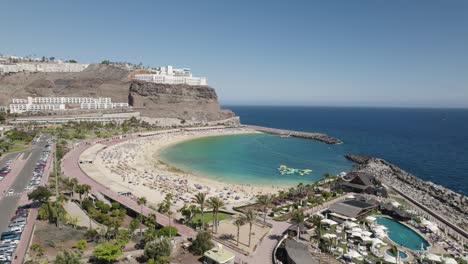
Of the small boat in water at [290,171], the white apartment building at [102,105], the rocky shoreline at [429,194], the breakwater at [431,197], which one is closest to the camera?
the breakwater at [431,197]

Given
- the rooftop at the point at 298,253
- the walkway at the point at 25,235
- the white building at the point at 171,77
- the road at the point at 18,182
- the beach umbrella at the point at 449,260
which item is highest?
the white building at the point at 171,77

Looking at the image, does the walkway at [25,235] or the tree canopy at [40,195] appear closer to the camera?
the walkway at [25,235]

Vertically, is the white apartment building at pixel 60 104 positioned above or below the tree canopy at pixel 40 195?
above

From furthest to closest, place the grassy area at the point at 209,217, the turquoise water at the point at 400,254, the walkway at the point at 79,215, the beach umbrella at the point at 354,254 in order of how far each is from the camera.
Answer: the grassy area at the point at 209,217, the walkway at the point at 79,215, the turquoise water at the point at 400,254, the beach umbrella at the point at 354,254

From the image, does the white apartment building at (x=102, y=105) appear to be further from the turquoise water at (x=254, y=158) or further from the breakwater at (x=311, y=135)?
the breakwater at (x=311, y=135)

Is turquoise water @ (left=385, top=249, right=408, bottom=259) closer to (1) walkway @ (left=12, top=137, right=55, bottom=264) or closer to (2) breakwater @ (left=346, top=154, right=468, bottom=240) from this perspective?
(2) breakwater @ (left=346, top=154, right=468, bottom=240)

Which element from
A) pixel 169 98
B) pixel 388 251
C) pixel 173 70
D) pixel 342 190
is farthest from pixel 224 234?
pixel 173 70

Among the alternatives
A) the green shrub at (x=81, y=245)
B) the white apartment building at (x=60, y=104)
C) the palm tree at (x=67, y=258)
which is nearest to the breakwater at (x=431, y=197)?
the palm tree at (x=67, y=258)
